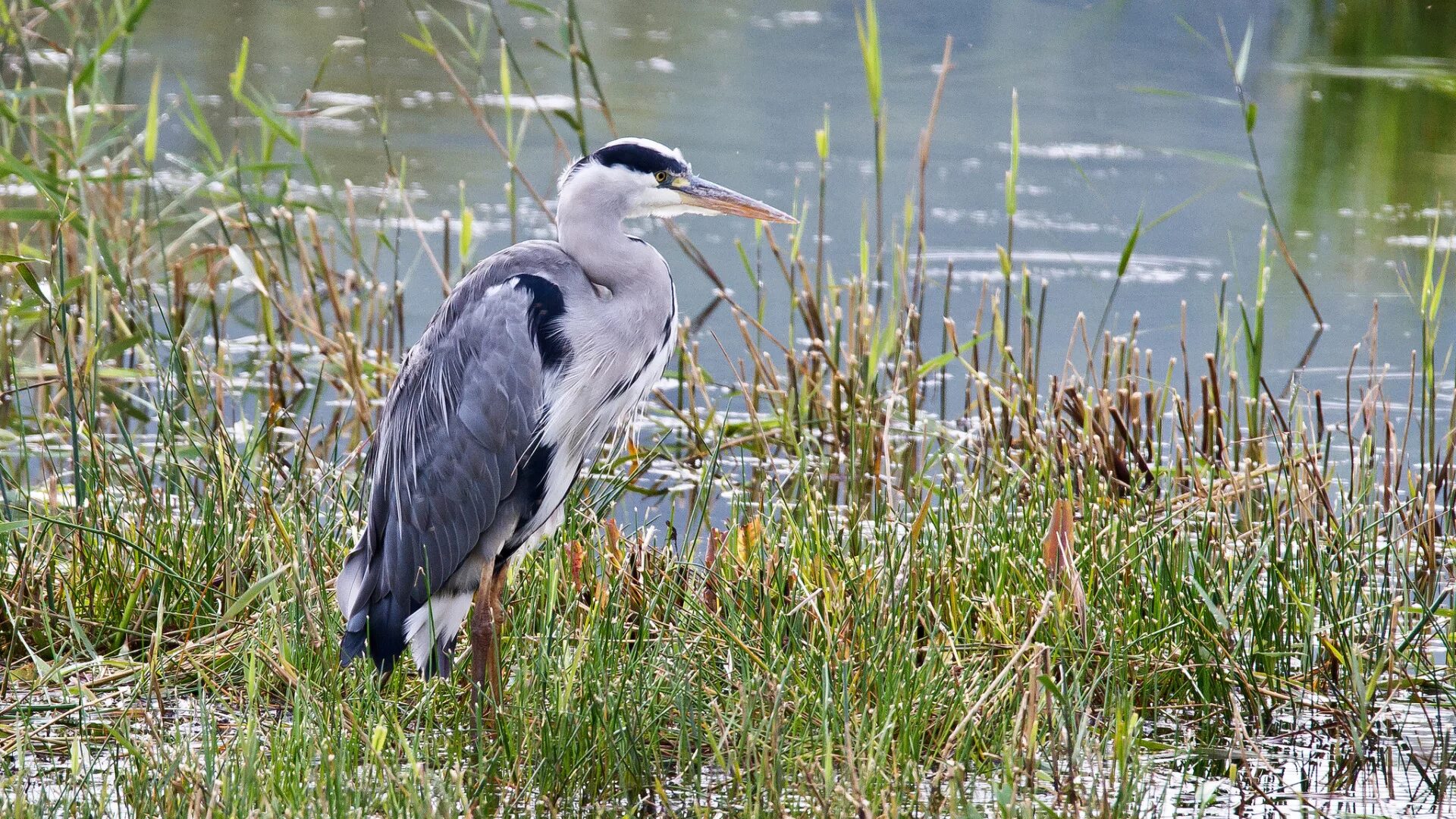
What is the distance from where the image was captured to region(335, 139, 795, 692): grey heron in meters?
2.96

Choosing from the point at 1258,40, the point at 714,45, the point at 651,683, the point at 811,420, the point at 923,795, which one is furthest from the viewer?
the point at 714,45

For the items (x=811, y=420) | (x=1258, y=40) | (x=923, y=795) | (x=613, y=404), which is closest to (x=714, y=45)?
(x=1258, y=40)

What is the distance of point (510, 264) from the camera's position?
118 inches

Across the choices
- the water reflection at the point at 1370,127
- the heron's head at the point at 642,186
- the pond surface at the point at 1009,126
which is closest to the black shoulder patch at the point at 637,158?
the heron's head at the point at 642,186

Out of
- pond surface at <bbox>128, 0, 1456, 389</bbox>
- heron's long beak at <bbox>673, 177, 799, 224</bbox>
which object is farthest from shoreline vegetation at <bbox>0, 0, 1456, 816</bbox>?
pond surface at <bbox>128, 0, 1456, 389</bbox>

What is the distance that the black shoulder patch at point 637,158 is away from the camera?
3.06 meters

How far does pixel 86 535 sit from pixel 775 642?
1.52 meters

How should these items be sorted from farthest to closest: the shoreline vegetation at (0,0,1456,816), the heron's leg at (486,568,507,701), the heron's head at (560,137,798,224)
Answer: the heron's head at (560,137,798,224) < the heron's leg at (486,568,507,701) < the shoreline vegetation at (0,0,1456,816)

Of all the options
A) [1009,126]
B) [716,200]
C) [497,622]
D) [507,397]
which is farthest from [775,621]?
[1009,126]

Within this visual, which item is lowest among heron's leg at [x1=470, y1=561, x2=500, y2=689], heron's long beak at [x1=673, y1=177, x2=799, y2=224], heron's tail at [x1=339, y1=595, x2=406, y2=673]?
heron's leg at [x1=470, y1=561, x2=500, y2=689]

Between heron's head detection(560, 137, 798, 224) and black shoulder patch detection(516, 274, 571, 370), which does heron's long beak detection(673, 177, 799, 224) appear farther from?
A: black shoulder patch detection(516, 274, 571, 370)

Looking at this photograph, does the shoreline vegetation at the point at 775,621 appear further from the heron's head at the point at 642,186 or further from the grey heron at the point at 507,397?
the heron's head at the point at 642,186

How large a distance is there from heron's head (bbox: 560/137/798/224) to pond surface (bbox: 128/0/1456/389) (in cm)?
159

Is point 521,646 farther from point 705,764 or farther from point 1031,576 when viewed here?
point 1031,576
